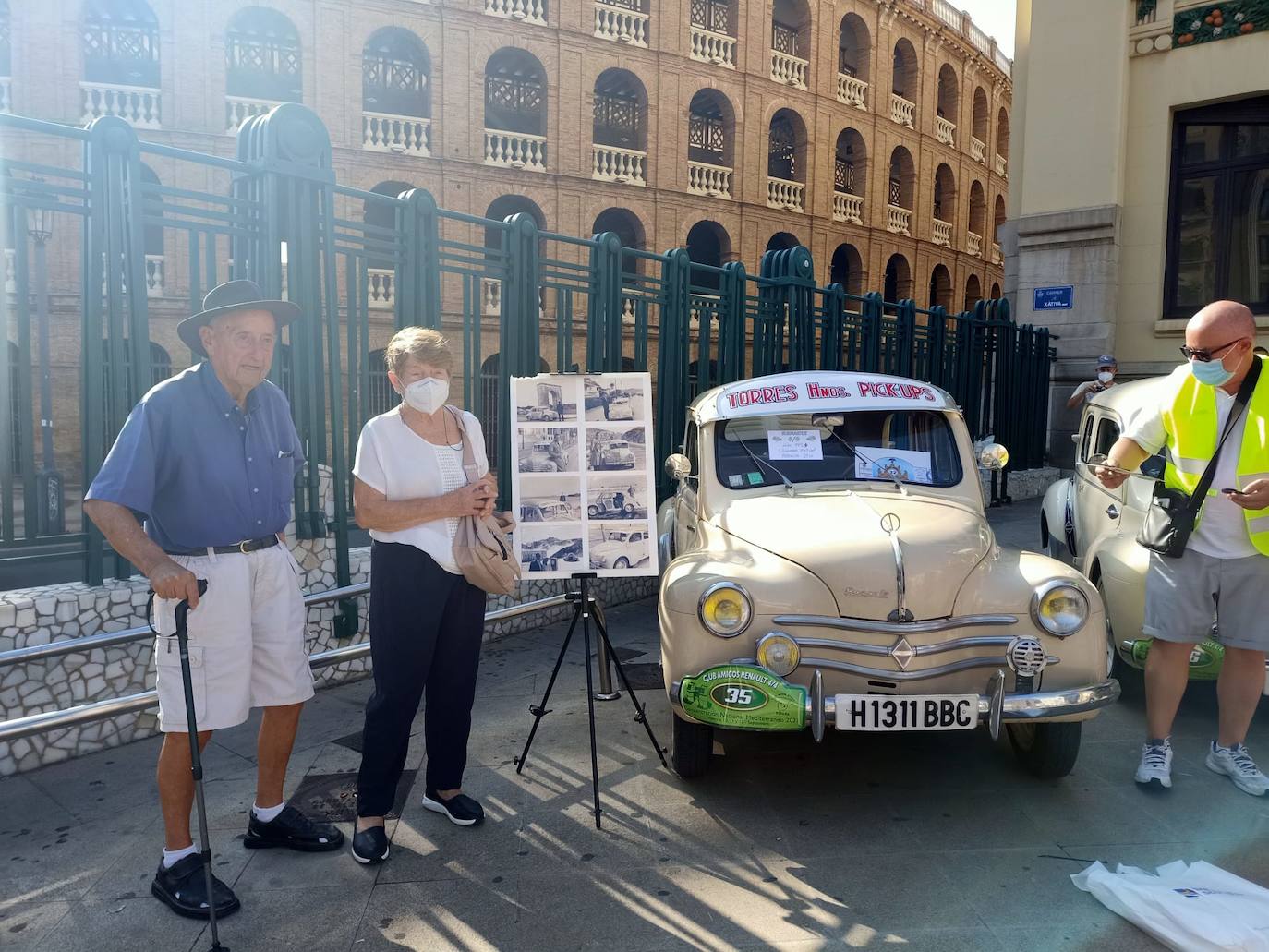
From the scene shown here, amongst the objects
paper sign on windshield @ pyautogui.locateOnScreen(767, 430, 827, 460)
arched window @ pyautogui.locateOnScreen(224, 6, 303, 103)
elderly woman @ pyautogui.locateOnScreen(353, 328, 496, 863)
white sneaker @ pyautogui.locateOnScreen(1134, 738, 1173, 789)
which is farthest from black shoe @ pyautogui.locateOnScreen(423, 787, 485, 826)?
arched window @ pyautogui.locateOnScreen(224, 6, 303, 103)

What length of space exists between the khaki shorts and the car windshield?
2480mm

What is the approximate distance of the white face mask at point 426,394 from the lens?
3436 mm

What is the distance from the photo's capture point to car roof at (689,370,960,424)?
5.11 m

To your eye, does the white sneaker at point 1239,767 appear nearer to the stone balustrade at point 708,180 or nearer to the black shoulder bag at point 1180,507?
the black shoulder bag at point 1180,507

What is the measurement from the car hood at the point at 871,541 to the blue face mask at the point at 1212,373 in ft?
3.69

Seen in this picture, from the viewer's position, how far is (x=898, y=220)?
27984 mm

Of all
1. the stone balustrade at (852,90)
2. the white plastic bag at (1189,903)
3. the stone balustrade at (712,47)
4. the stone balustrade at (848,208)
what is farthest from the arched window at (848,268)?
the white plastic bag at (1189,903)

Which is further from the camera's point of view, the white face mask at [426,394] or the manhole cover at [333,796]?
the manhole cover at [333,796]

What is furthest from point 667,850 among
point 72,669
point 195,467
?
point 72,669

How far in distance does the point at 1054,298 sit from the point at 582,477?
13709 mm

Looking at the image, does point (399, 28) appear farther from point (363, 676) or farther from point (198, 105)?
point (363, 676)

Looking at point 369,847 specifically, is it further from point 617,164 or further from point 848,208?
point 848,208

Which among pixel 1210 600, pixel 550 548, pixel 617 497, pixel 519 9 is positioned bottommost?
pixel 1210 600

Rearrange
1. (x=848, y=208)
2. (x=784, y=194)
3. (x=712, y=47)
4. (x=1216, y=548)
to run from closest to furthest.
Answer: (x=1216, y=548) → (x=712, y=47) → (x=784, y=194) → (x=848, y=208)
